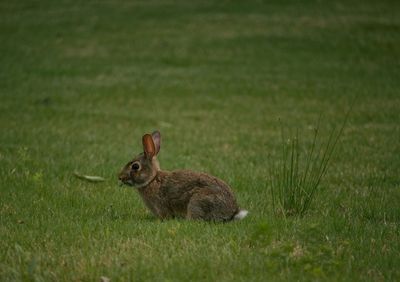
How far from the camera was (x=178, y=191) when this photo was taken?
7.62 metres

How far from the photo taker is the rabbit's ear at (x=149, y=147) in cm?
773

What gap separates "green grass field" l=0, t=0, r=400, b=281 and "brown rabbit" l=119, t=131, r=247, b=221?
0.26 m

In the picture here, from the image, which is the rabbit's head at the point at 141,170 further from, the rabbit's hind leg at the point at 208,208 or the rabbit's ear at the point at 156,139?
the rabbit's hind leg at the point at 208,208

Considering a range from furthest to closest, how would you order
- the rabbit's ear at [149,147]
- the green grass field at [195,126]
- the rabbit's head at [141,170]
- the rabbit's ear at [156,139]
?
the rabbit's ear at [156,139], the rabbit's head at [141,170], the rabbit's ear at [149,147], the green grass field at [195,126]

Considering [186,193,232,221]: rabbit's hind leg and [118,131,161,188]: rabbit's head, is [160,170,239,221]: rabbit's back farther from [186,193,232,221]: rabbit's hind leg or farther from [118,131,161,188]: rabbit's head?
[118,131,161,188]: rabbit's head

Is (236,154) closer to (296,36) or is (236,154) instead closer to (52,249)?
(52,249)

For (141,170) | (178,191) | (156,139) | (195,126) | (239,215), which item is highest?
(156,139)

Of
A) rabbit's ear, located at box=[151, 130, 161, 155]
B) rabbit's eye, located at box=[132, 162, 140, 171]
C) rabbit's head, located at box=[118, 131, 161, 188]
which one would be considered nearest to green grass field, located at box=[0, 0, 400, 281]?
rabbit's head, located at box=[118, 131, 161, 188]

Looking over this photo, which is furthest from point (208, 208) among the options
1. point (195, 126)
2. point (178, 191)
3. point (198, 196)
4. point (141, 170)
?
point (195, 126)

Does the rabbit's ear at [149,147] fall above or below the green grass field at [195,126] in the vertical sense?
above

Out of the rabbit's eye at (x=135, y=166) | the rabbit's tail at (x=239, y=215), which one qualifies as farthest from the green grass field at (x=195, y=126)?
the rabbit's eye at (x=135, y=166)

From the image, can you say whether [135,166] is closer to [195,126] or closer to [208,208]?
[208,208]

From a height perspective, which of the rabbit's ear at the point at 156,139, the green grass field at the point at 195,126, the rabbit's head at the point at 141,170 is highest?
the rabbit's ear at the point at 156,139

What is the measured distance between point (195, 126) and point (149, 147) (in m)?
7.31
